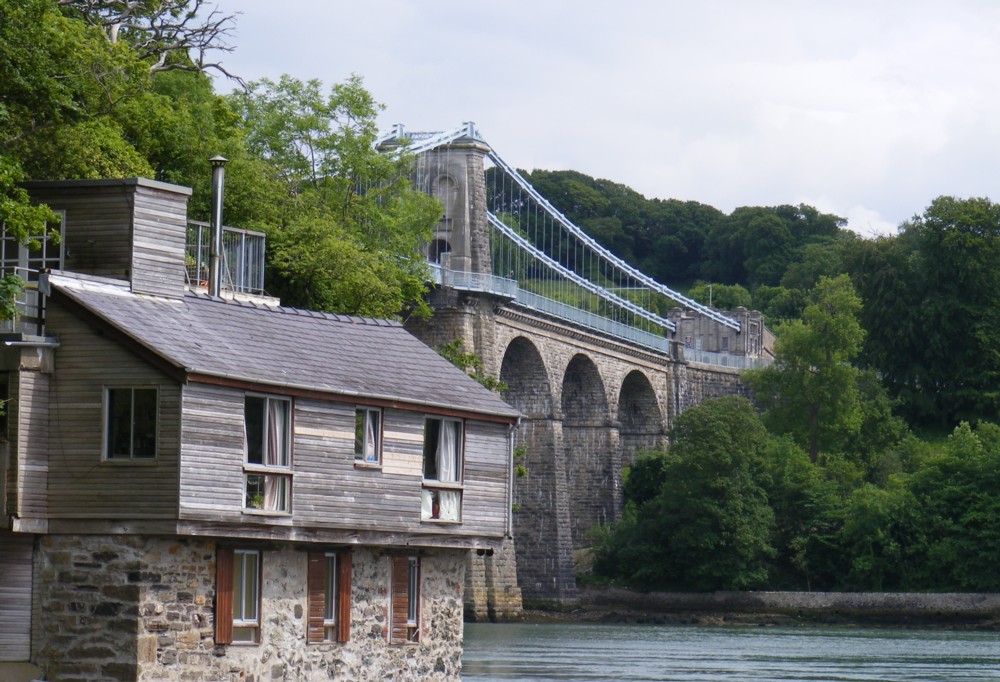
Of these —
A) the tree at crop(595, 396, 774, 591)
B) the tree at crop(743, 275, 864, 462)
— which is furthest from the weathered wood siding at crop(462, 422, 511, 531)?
the tree at crop(743, 275, 864, 462)

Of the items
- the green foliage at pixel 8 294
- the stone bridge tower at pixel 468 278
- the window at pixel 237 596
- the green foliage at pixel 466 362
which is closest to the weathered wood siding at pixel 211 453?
the window at pixel 237 596

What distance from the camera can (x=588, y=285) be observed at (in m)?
80.1

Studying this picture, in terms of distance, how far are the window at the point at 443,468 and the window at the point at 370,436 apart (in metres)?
1.04

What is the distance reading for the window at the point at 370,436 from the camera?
79.1 feet

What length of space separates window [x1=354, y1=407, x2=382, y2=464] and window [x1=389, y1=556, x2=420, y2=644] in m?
1.54

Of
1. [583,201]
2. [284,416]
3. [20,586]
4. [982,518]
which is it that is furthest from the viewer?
[583,201]

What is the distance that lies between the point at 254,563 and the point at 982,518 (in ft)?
158

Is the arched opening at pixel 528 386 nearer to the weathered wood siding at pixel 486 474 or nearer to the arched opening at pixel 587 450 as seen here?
the arched opening at pixel 587 450

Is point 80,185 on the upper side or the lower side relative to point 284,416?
upper

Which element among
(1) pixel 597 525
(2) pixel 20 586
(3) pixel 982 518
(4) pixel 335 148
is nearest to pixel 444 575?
(2) pixel 20 586

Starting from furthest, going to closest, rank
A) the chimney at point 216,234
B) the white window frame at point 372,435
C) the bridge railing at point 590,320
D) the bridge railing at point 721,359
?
the bridge railing at point 721,359 < the bridge railing at point 590,320 < the chimney at point 216,234 < the white window frame at point 372,435

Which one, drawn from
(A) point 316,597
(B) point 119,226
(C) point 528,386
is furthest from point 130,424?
(C) point 528,386

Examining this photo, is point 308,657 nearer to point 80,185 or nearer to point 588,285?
point 80,185

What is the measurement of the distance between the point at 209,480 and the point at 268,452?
1.22 metres
